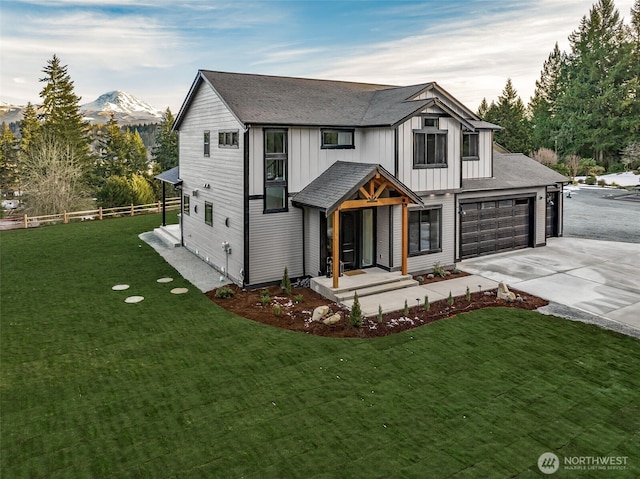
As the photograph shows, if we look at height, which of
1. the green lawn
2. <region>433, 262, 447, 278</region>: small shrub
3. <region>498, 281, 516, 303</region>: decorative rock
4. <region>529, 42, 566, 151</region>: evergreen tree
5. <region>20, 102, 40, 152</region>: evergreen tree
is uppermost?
<region>529, 42, 566, 151</region>: evergreen tree

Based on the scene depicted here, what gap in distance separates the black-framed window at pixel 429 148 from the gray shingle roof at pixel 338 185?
5.53 feet

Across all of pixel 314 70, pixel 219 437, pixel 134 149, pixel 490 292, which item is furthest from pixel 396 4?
pixel 134 149

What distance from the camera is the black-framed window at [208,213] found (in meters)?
15.8

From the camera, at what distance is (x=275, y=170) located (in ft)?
44.3

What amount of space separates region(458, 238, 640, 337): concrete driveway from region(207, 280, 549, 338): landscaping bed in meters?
0.92

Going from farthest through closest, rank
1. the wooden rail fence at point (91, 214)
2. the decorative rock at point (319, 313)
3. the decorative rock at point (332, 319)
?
the wooden rail fence at point (91, 214), the decorative rock at point (319, 313), the decorative rock at point (332, 319)

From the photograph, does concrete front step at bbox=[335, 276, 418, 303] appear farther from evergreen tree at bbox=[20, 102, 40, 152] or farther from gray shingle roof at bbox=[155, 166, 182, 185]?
evergreen tree at bbox=[20, 102, 40, 152]

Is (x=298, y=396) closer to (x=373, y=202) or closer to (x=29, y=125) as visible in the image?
(x=373, y=202)

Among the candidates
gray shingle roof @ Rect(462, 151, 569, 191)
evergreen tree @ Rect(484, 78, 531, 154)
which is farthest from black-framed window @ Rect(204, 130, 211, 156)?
evergreen tree @ Rect(484, 78, 531, 154)

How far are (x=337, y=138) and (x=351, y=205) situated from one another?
3174mm

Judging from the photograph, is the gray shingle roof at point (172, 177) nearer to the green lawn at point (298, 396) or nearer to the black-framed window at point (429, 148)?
the green lawn at point (298, 396)

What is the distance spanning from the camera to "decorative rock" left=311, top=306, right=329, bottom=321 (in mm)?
10839

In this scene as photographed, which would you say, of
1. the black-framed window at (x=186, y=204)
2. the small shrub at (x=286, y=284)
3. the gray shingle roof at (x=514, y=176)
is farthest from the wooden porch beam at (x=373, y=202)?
the black-framed window at (x=186, y=204)

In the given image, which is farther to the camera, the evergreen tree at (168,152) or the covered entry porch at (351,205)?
the evergreen tree at (168,152)
